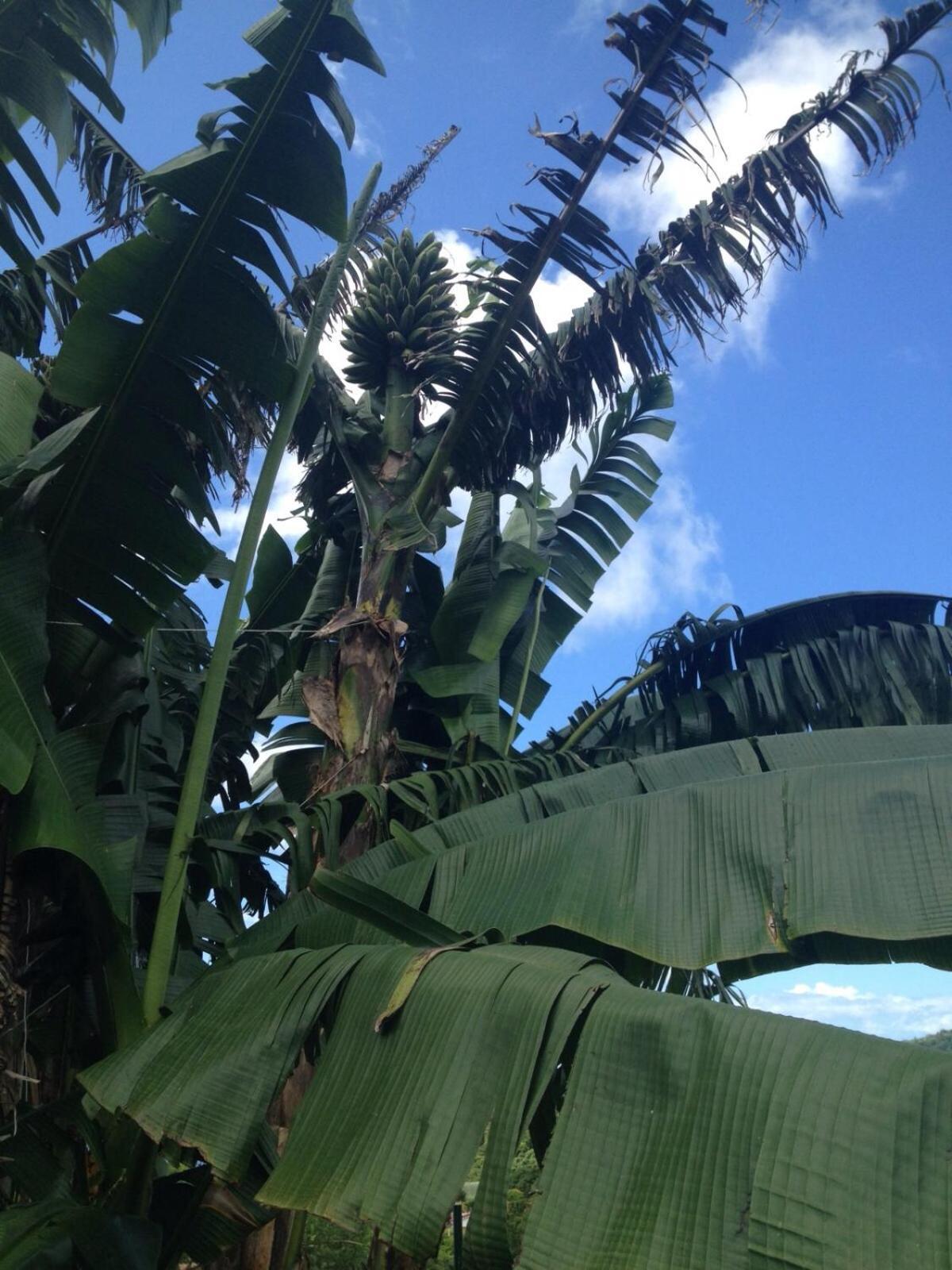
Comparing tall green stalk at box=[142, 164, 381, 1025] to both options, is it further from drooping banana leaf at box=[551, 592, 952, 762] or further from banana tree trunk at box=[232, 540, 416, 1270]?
drooping banana leaf at box=[551, 592, 952, 762]

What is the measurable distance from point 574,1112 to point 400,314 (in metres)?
4.67

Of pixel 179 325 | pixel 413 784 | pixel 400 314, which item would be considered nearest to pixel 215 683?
pixel 413 784

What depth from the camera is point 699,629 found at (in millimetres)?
5410

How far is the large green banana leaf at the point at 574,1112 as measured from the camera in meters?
1.57

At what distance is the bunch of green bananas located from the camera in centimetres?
555

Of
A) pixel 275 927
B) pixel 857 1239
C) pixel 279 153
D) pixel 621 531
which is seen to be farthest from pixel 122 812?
pixel 621 531

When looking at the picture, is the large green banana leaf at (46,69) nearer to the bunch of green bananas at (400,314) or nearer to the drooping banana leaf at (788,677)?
the bunch of green bananas at (400,314)

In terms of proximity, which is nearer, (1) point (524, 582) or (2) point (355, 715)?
(2) point (355, 715)

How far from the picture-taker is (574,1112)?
1.91 meters

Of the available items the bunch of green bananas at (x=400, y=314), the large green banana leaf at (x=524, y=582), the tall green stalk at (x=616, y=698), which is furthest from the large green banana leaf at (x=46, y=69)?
the tall green stalk at (x=616, y=698)

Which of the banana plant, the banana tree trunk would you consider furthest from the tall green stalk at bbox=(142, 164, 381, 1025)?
the banana tree trunk

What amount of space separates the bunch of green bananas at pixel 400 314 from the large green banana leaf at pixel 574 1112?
3.84 metres

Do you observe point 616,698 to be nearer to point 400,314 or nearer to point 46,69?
point 400,314

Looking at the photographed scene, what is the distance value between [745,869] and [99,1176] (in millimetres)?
2551
